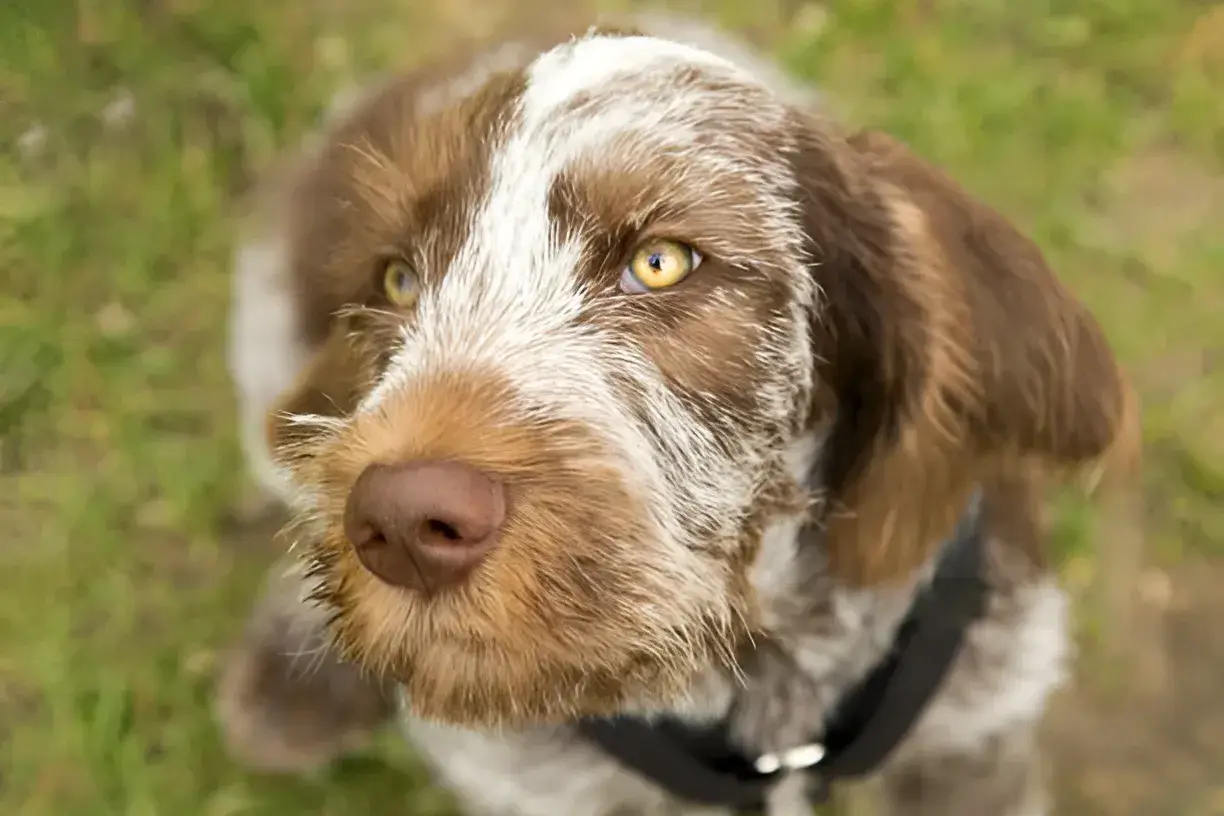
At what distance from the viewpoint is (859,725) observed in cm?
183

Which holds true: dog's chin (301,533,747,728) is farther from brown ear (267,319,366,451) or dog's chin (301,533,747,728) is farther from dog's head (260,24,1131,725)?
brown ear (267,319,366,451)

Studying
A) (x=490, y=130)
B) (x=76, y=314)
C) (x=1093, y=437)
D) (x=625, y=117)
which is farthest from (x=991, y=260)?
(x=76, y=314)

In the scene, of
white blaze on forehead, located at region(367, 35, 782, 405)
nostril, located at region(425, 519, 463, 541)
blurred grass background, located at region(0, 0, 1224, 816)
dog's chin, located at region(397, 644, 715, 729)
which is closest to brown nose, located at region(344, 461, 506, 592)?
nostril, located at region(425, 519, 463, 541)

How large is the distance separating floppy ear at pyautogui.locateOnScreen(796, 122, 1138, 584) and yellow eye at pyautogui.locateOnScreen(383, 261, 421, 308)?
0.50 meters

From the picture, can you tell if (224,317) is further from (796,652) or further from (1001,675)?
(1001,675)

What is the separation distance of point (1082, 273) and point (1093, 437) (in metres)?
1.44

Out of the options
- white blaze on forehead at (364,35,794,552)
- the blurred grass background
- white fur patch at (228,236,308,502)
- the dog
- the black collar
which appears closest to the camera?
the dog

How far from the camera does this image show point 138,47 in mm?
2787

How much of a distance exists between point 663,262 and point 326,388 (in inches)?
21.7

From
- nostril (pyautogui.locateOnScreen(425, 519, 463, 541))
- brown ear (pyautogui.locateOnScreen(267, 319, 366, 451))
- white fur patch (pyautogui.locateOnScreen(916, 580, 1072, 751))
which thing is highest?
nostril (pyautogui.locateOnScreen(425, 519, 463, 541))

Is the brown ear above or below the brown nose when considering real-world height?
below

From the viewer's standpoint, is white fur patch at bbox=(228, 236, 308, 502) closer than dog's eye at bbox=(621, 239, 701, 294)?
No

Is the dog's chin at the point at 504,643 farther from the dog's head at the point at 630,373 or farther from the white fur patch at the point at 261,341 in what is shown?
the white fur patch at the point at 261,341

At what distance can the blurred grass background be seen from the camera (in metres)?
2.54
